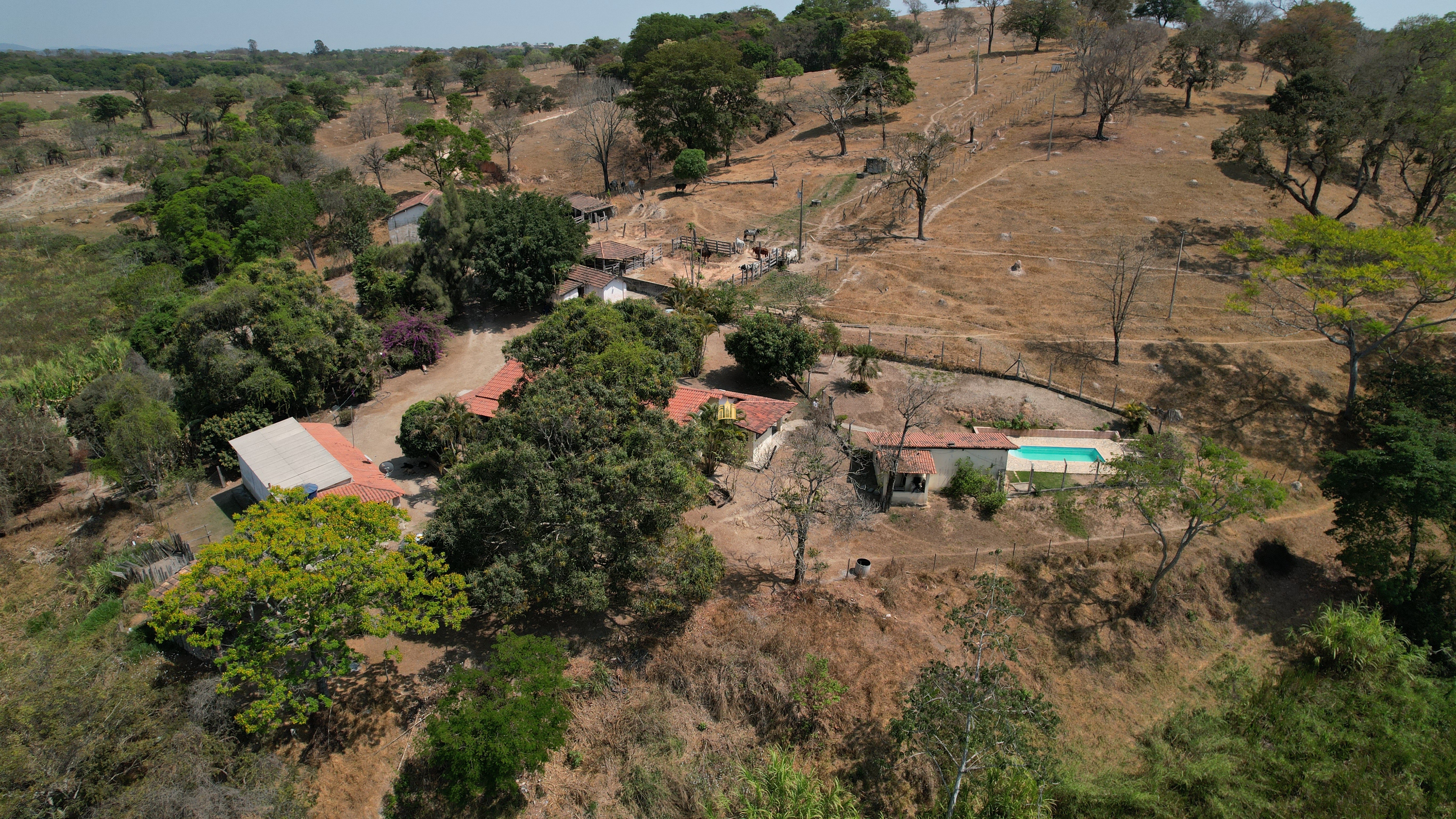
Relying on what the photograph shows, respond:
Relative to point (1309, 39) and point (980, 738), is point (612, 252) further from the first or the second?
point (1309, 39)

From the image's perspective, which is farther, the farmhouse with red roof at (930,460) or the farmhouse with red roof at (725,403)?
the farmhouse with red roof at (725,403)

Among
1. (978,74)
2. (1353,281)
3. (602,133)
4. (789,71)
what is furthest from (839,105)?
(1353,281)

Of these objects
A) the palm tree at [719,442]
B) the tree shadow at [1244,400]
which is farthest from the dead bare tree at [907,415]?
the tree shadow at [1244,400]

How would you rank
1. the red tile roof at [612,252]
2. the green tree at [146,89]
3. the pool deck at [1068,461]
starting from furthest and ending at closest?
the green tree at [146,89] < the red tile roof at [612,252] < the pool deck at [1068,461]

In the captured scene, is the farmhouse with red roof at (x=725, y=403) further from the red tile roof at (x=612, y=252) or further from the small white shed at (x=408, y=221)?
the small white shed at (x=408, y=221)

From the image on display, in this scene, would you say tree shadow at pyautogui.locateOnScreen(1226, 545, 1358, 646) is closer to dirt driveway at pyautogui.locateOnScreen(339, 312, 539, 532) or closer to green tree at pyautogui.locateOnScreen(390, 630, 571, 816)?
green tree at pyautogui.locateOnScreen(390, 630, 571, 816)

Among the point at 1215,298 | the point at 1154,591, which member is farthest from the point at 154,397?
the point at 1215,298

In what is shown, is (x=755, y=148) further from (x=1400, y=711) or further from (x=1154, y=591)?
→ (x=1400, y=711)
